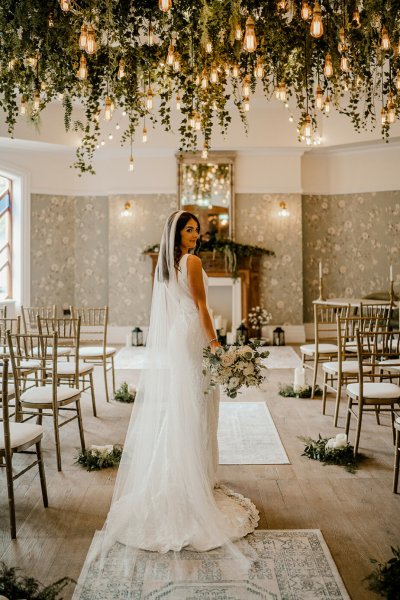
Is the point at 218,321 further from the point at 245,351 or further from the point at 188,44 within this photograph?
the point at 245,351

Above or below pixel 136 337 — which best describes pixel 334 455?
below

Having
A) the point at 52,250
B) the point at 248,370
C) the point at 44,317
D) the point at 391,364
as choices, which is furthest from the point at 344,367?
the point at 52,250

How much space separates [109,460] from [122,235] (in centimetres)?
723

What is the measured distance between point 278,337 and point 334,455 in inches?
251

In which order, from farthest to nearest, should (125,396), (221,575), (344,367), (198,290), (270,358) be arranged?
(270,358) → (125,396) → (344,367) → (198,290) → (221,575)

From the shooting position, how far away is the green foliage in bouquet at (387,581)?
2.30m

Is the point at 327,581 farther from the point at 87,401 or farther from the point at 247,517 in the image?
the point at 87,401

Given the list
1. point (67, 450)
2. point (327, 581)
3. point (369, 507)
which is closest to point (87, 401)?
point (67, 450)

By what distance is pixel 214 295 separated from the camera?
35.8 feet

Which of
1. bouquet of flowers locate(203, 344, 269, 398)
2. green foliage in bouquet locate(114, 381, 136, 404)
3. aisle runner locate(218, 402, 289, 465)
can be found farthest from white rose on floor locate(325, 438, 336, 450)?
green foliage in bouquet locate(114, 381, 136, 404)

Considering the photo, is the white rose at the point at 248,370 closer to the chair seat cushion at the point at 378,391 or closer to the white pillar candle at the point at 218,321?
the chair seat cushion at the point at 378,391

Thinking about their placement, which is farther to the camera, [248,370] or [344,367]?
[344,367]

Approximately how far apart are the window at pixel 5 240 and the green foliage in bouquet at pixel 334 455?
304 inches

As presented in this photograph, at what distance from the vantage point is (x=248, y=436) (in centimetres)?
489
